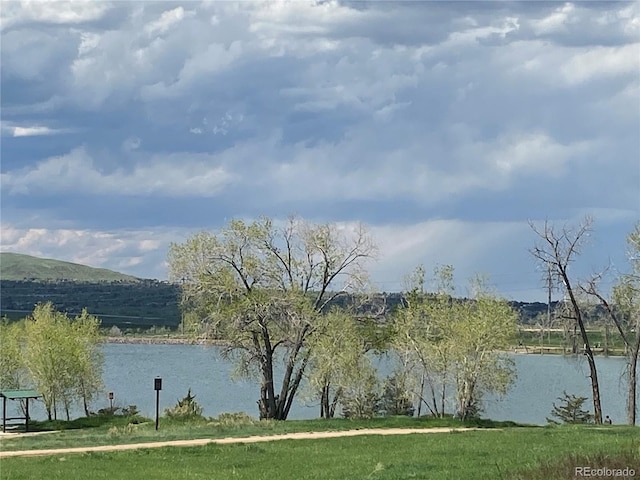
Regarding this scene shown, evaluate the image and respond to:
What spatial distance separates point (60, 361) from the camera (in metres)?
57.4

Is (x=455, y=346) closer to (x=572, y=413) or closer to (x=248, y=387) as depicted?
(x=572, y=413)

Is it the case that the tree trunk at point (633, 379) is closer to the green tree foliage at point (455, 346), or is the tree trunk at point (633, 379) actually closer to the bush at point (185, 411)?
the green tree foliage at point (455, 346)

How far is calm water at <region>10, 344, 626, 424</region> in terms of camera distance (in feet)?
177

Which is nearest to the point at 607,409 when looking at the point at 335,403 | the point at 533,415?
the point at 533,415

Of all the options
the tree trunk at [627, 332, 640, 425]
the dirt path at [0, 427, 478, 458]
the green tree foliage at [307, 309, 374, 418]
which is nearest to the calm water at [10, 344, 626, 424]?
the tree trunk at [627, 332, 640, 425]

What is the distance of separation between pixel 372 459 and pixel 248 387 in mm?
50693

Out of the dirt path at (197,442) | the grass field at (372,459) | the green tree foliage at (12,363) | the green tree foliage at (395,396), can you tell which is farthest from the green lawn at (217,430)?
the green tree foliage at (12,363)

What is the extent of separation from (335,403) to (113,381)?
4282 cm

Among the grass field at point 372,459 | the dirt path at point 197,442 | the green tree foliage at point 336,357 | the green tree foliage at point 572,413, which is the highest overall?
the green tree foliage at point 336,357

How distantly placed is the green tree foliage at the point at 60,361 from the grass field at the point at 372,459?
2955cm

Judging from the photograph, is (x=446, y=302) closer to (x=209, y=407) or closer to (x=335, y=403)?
(x=335, y=403)

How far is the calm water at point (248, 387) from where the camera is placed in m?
54.0

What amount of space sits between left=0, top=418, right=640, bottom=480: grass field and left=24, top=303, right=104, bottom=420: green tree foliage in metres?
29.5

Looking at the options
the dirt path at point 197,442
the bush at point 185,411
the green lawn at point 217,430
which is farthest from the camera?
the bush at point 185,411
